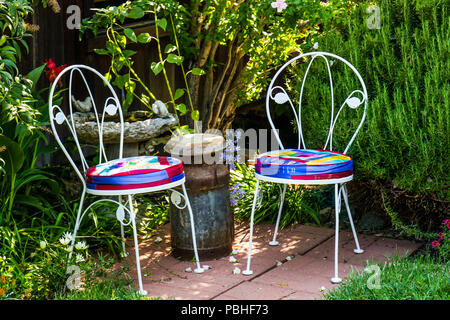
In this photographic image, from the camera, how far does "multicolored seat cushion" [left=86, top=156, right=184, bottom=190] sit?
3.13m

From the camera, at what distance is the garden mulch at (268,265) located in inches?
129

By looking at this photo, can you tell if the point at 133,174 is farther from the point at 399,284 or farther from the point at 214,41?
the point at 214,41

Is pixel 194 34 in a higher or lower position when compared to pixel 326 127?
higher

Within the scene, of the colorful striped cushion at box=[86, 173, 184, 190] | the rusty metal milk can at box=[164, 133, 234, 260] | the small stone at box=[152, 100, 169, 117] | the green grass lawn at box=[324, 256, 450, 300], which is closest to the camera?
the green grass lawn at box=[324, 256, 450, 300]

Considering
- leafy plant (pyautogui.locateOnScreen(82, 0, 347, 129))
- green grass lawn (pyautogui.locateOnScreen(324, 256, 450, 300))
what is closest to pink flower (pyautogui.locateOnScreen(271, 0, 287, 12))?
leafy plant (pyautogui.locateOnScreen(82, 0, 347, 129))

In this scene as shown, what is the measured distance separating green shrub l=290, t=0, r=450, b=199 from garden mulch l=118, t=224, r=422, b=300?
0.48 metres

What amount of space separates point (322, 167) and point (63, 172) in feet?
6.26

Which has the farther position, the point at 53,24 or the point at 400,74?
the point at 53,24

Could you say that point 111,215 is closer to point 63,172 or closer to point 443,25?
point 63,172

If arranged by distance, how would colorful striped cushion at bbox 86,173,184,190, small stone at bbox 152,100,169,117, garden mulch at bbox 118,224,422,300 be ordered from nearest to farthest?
1. colorful striped cushion at bbox 86,173,184,190
2. garden mulch at bbox 118,224,422,300
3. small stone at bbox 152,100,169,117

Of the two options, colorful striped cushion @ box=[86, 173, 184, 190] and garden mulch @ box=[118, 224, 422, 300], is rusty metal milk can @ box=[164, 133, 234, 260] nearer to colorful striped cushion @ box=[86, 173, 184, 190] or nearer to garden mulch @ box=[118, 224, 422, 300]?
garden mulch @ box=[118, 224, 422, 300]

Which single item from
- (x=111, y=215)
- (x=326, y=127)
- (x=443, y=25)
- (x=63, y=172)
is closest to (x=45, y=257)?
(x=111, y=215)

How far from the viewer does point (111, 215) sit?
4.07m
